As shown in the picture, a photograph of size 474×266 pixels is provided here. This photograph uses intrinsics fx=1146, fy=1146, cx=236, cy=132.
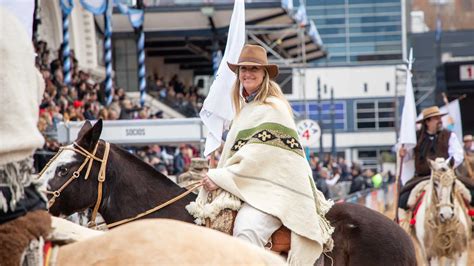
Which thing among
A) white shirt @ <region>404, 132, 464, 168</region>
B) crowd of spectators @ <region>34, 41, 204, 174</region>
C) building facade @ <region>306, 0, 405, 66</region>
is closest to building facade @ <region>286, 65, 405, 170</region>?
building facade @ <region>306, 0, 405, 66</region>

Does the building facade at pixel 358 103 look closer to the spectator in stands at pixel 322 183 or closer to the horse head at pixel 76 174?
the spectator in stands at pixel 322 183

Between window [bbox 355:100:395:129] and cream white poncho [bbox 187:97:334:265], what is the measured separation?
6140 centimetres

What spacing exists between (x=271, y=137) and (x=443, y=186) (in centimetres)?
710

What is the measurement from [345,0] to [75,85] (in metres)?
56.5

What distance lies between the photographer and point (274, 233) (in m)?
7.55

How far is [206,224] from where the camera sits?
25.0ft

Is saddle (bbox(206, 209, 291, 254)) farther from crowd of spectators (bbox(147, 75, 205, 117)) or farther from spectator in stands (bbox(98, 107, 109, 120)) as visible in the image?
crowd of spectators (bbox(147, 75, 205, 117))

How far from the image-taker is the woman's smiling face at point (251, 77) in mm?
7871

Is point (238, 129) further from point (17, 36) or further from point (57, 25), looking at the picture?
point (57, 25)

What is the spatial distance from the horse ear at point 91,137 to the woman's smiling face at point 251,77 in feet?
3.45

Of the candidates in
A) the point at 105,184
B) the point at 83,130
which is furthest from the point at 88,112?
the point at 105,184

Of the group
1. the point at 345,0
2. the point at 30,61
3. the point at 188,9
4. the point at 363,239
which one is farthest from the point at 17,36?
the point at 345,0

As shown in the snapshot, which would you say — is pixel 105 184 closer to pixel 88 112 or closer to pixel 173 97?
pixel 88 112

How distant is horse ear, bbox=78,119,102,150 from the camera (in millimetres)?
7977
